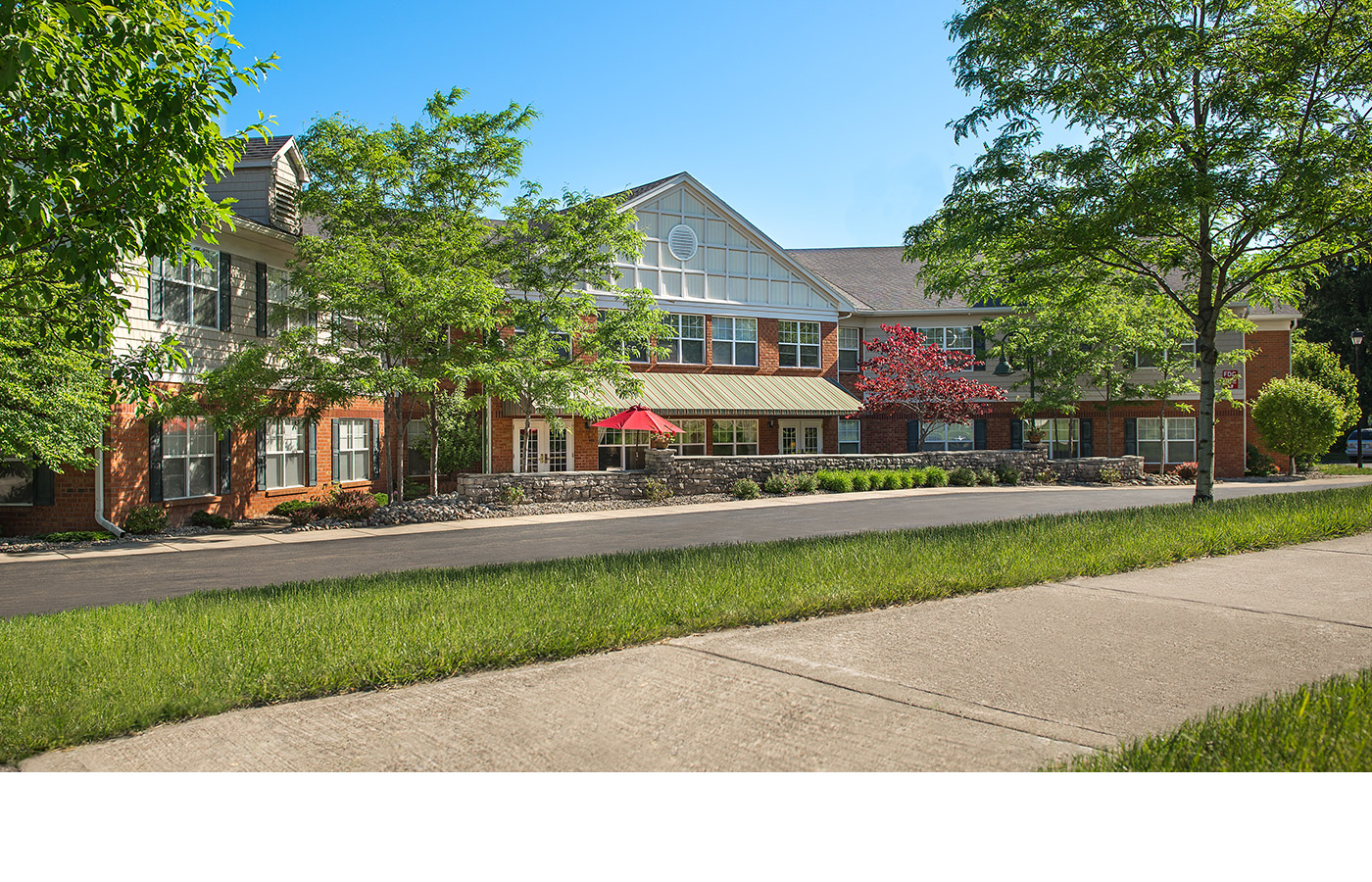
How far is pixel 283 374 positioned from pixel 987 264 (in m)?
13.8

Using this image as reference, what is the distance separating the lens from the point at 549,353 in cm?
2058

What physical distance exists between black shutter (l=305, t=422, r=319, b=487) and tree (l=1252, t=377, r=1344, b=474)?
32.2 meters

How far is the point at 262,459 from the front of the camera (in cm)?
1933

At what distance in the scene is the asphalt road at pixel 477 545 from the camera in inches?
423

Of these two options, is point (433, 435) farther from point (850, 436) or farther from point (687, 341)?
point (850, 436)

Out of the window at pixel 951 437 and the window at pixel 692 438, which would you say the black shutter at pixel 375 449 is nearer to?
the window at pixel 692 438

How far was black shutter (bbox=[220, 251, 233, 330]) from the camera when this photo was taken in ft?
58.5

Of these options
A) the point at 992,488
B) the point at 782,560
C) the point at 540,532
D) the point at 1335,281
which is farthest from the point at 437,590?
the point at 1335,281

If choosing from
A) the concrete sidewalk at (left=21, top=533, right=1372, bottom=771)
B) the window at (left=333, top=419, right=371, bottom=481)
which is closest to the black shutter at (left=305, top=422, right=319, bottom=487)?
the window at (left=333, top=419, right=371, bottom=481)

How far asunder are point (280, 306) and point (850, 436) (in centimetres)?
2139

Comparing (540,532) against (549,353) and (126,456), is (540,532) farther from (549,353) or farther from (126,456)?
(126,456)

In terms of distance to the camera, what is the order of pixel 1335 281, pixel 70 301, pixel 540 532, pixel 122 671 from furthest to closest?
pixel 1335 281 → pixel 540 532 → pixel 70 301 → pixel 122 671

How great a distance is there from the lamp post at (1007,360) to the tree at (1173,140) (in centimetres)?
1544

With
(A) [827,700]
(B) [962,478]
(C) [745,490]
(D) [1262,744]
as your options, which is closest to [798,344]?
(B) [962,478]
